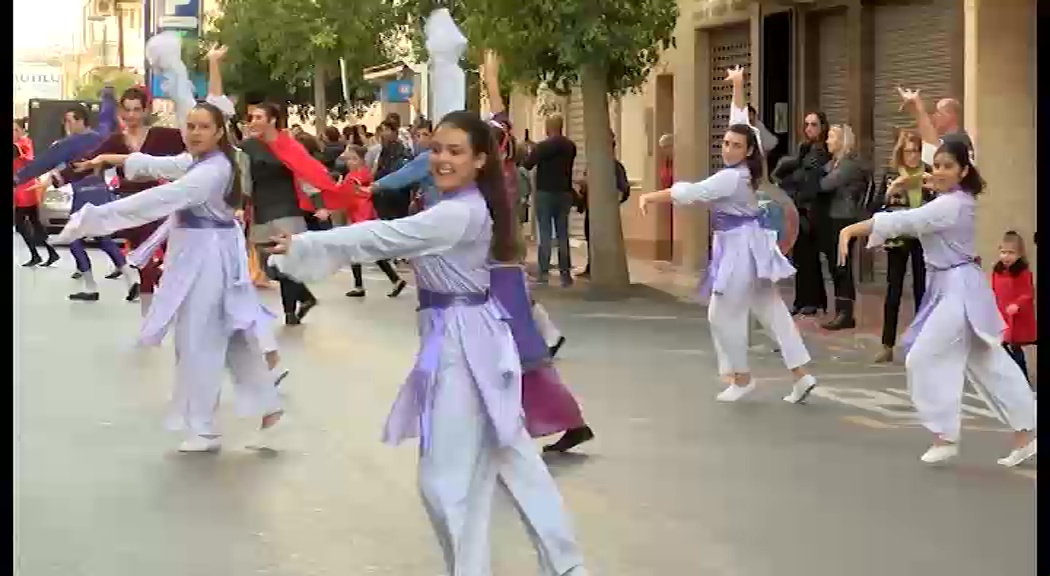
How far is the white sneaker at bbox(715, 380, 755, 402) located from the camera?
37.9 feet

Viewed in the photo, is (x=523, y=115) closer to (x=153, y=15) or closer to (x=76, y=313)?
(x=153, y=15)

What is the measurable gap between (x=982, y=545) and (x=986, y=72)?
10.9 meters

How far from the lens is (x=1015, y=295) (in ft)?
39.8

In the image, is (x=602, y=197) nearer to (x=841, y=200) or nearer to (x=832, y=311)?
(x=832, y=311)

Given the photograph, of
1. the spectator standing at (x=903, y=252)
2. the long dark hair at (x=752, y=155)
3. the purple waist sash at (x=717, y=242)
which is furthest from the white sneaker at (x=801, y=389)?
the spectator standing at (x=903, y=252)

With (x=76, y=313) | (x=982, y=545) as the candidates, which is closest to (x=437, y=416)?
(x=982, y=545)

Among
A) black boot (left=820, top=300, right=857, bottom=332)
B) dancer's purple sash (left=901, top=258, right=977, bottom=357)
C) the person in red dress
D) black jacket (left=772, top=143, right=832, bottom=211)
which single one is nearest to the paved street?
dancer's purple sash (left=901, top=258, right=977, bottom=357)

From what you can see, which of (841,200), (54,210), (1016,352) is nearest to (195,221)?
(1016,352)

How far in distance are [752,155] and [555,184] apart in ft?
34.1

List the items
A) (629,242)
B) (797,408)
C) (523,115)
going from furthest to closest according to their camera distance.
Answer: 1. (523,115)
2. (629,242)
3. (797,408)

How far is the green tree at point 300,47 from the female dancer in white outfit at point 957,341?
20539 mm

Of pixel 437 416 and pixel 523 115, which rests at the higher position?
pixel 523 115

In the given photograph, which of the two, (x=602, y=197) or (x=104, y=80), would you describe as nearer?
(x=602, y=197)

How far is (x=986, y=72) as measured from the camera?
58.2ft
